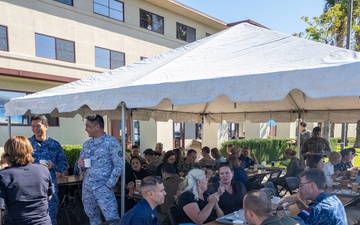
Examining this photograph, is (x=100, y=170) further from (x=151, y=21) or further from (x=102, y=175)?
(x=151, y=21)

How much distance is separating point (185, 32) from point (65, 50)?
722cm

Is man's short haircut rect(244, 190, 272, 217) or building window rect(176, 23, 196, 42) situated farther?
building window rect(176, 23, 196, 42)

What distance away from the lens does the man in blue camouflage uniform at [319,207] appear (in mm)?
2523

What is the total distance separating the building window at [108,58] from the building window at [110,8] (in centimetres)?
166

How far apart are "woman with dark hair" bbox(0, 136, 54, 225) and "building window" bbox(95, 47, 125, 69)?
10.6 m

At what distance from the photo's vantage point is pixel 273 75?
10.1 feet

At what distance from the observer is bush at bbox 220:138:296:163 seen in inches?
569

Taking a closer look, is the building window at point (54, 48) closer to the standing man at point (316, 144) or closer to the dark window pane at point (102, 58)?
the dark window pane at point (102, 58)

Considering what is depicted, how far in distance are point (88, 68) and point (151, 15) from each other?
471 cm

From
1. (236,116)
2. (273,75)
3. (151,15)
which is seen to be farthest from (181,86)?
(151,15)

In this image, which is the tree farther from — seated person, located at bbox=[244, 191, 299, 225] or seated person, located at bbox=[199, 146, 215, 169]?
seated person, located at bbox=[244, 191, 299, 225]

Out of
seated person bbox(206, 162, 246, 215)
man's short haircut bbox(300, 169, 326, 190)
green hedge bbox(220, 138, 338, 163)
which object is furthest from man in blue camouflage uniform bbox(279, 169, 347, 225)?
green hedge bbox(220, 138, 338, 163)

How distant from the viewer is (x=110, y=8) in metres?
13.3

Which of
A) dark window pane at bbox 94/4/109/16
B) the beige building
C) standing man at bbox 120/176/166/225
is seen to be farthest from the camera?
dark window pane at bbox 94/4/109/16
